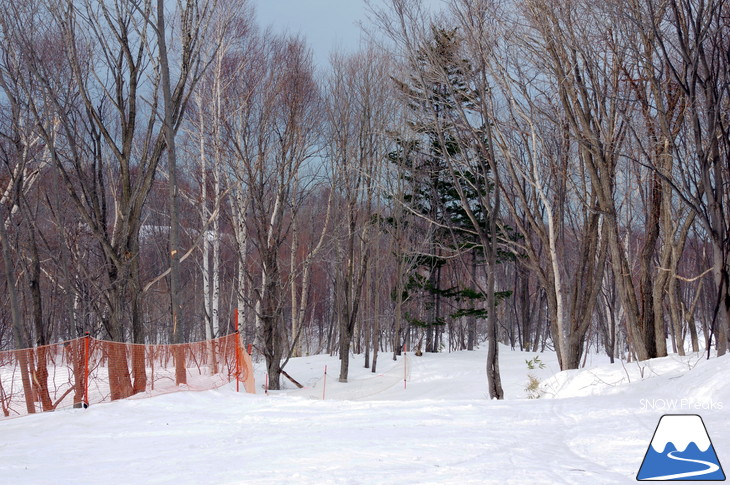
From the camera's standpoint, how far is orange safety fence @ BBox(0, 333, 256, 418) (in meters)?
9.31

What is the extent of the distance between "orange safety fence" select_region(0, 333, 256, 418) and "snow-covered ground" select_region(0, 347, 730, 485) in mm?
1268

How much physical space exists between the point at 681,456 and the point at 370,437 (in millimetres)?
2693

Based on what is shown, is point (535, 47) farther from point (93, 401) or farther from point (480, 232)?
point (93, 401)

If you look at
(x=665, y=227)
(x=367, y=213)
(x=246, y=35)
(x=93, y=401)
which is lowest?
(x=93, y=401)

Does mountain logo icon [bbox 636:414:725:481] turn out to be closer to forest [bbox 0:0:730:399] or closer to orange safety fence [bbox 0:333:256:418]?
forest [bbox 0:0:730:399]

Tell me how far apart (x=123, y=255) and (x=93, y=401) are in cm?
258

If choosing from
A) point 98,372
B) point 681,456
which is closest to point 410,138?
point 98,372

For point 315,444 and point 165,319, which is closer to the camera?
point 315,444

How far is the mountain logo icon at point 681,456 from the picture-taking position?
3.95 m

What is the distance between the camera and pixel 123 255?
11.0m

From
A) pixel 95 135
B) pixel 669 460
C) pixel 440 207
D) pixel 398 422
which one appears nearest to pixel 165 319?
pixel 440 207
